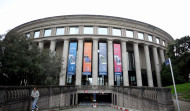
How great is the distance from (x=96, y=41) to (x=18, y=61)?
20.4 metres

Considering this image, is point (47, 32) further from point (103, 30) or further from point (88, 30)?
point (103, 30)

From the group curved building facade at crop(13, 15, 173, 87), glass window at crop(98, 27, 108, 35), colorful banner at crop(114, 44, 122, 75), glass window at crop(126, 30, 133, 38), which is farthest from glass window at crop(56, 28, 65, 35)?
glass window at crop(126, 30, 133, 38)

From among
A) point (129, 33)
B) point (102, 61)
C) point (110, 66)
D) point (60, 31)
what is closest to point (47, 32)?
point (60, 31)

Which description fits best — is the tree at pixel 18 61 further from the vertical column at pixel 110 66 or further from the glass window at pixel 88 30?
the glass window at pixel 88 30

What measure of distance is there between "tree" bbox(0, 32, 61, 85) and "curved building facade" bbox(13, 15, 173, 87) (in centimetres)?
1089

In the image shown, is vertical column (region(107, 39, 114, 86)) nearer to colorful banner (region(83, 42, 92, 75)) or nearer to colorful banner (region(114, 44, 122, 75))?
colorful banner (region(114, 44, 122, 75))

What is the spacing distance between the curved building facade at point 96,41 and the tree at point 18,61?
10.9 m

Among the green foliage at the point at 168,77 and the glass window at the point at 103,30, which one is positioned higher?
the glass window at the point at 103,30

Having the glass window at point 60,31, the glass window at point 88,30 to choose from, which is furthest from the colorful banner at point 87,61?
the glass window at point 60,31

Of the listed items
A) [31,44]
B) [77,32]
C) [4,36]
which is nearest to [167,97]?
[31,44]

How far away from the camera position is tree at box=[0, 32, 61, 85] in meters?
14.3

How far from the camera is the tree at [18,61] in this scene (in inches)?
563

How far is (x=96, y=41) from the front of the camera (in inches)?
1209

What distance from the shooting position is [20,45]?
15656 millimetres
